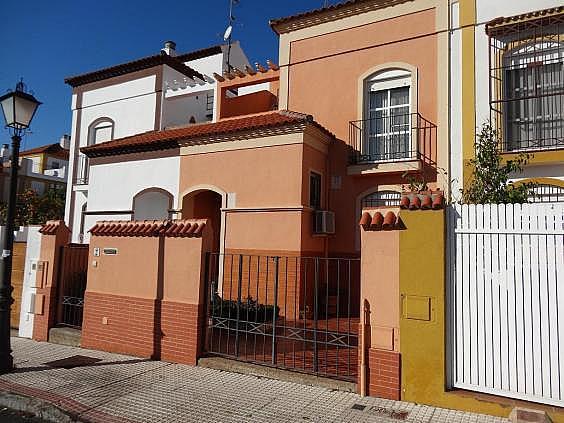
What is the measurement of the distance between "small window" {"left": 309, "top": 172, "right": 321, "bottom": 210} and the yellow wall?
18.4 feet

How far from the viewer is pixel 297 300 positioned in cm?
950

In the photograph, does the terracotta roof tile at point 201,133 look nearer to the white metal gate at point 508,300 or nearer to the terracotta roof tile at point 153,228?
the terracotta roof tile at point 153,228

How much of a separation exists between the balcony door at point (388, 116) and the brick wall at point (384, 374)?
6925 mm

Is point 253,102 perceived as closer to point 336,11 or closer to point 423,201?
point 336,11

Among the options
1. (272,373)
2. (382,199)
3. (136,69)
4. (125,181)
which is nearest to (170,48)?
(136,69)

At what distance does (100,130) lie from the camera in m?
18.7

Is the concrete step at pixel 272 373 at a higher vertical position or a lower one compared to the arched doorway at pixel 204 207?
lower

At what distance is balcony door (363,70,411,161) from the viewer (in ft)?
37.4

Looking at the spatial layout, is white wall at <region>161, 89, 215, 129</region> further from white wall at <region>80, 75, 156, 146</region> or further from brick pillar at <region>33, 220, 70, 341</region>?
brick pillar at <region>33, 220, 70, 341</region>

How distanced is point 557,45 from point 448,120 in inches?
108

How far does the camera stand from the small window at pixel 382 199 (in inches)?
439

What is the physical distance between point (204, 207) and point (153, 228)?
5.53 metres

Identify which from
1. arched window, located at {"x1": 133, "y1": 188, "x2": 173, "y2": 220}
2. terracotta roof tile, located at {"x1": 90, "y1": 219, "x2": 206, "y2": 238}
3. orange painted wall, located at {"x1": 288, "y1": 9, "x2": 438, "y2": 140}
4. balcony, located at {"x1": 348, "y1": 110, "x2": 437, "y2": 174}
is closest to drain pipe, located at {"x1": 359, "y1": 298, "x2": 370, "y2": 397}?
terracotta roof tile, located at {"x1": 90, "y1": 219, "x2": 206, "y2": 238}

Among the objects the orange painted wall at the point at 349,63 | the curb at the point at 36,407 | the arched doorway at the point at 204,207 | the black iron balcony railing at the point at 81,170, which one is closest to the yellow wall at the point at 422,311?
the curb at the point at 36,407
